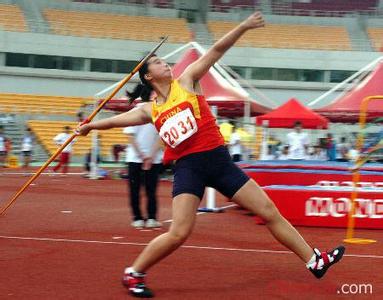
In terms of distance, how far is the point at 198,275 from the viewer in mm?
5984

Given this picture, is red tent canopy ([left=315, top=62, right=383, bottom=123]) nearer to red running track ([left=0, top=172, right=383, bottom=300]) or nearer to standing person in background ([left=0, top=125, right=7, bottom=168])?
red running track ([left=0, top=172, right=383, bottom=300])

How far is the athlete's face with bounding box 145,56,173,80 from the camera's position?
17.8ft

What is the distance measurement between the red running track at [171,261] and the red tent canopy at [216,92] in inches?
334

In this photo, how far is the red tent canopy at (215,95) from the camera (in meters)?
19.4

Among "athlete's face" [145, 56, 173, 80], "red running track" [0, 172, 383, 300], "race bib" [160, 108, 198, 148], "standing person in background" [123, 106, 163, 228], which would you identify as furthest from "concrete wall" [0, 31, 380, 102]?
"race bib" [160, 108, 198, 148]

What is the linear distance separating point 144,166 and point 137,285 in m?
4.02

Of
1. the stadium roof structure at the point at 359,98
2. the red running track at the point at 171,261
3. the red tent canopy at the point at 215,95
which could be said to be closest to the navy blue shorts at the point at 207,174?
the red running track at the point at 171,261

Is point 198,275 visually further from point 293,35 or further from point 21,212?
point 293,35

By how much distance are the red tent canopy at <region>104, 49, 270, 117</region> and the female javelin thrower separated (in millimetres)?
13785

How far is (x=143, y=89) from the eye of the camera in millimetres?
5969

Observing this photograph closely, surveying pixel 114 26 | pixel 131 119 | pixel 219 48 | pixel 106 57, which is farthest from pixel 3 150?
pixel 219 48

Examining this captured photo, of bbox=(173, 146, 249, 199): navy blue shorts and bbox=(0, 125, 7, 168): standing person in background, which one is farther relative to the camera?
bbox=(0, 125, 7, 168): standing person in background

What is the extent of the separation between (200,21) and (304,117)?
24734mm

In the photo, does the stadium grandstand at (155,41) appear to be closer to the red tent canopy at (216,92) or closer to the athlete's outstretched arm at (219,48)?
the red tent canopy at (216,92)
